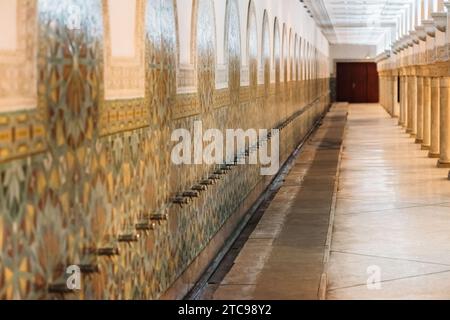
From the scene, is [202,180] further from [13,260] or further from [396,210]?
[13,260]

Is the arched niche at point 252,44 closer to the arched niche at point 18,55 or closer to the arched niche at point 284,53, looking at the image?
the arched niche at point 284,53

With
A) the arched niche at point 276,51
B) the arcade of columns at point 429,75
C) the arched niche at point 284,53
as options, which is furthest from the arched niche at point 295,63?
the arched niche at point 276,51

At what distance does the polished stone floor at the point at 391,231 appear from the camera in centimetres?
738

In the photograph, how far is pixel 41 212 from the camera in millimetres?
3986

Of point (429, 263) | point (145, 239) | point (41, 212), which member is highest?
point (41, 212)

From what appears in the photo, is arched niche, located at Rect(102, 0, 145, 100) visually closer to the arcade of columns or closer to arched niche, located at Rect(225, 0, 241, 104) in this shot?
arched niche, located at Rect(225, 0, 241, 104)

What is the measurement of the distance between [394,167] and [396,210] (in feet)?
18.8

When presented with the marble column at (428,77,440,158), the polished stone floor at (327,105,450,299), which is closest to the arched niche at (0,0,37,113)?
the polished stone floor at (327,105,450,299)

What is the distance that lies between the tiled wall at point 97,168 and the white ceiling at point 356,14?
70.8ft

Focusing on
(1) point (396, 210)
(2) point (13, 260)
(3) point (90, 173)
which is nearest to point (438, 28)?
(1) point (396, 210)

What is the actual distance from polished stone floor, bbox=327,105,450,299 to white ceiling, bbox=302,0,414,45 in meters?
12.6

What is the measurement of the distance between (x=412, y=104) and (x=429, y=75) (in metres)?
6.83

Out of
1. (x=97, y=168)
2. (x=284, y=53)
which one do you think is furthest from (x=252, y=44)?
(x=97, y=168)

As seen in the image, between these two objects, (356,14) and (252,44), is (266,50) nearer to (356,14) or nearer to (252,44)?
(252,44)
